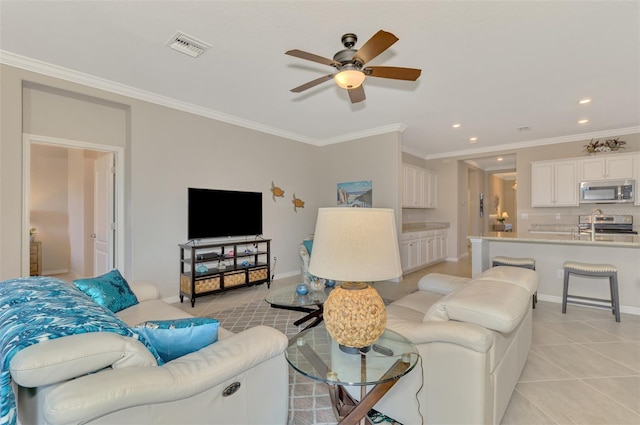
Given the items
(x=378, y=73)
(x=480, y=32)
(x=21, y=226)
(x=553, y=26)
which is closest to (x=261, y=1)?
(x=378, y=73)

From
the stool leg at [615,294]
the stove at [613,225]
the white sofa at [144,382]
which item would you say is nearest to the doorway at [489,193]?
the stove at [613,225]

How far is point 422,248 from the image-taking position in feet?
20.5

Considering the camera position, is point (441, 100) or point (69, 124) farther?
point (441, 100)

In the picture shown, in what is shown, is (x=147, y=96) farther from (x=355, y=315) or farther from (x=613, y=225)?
(x=613, y=225)

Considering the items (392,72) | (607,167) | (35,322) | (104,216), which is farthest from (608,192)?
(104,216)

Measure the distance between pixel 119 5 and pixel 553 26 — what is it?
135 inches

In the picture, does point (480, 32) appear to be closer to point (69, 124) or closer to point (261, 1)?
point (261, 1)

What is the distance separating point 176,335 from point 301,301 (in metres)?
1.61

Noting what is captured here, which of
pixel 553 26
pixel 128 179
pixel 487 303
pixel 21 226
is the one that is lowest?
pixel 487 303

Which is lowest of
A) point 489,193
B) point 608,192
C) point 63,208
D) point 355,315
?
point 355,315

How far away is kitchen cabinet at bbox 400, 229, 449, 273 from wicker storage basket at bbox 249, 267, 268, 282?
2468 millimetres

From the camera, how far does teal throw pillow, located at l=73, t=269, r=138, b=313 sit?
2203 mm

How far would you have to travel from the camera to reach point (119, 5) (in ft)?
7.02

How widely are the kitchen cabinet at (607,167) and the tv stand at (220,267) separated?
591 cm
